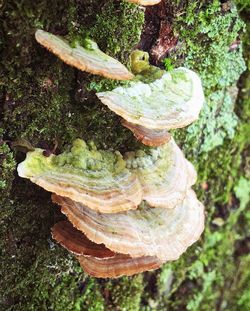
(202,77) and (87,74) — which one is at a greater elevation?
(87,74)

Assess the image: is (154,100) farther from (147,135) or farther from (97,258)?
(97,258)

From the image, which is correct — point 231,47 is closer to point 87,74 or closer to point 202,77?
point 202,77

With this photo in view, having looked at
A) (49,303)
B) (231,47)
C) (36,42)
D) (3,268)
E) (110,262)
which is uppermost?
(36,42)

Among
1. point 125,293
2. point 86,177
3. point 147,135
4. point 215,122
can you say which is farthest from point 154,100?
point 125,293

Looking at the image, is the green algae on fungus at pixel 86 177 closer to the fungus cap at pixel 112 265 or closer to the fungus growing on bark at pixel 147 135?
the fungus growing on bark at pixel 147 135

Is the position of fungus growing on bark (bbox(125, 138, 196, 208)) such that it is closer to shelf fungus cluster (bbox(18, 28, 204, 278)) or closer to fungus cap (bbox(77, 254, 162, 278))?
shelf fungus cluster (bbox(18, 28, 204, 278))

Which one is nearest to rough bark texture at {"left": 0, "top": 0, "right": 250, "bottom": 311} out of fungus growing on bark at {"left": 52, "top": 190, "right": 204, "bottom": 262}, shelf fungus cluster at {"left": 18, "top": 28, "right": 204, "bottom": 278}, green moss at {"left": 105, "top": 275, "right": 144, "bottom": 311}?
green moss at {"left": 105, "top": 275, "right": 144, "bottom": 311}

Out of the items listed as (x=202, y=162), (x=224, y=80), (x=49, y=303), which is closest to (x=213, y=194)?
(x=202, y=162)
